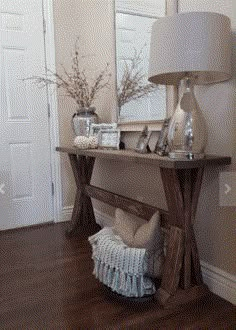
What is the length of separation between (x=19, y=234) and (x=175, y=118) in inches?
74.7

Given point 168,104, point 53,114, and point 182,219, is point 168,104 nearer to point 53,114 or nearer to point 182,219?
point 182,219

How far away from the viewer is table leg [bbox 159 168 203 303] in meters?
1.55

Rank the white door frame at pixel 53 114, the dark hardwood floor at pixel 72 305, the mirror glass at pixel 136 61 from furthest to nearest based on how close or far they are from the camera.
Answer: the white door frame at pixel 53 114
the mirror glass at pixel 136 61
the dark hardwood floor at pixel 72 305

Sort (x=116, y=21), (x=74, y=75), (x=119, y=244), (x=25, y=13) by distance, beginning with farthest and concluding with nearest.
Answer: (x=74, y=75) < (x=25, y=13) < (x=116, y=21) < (x=119, y=244)

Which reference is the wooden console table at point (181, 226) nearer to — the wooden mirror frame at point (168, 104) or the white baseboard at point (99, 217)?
the wooden mirror frame at point (168, 104)

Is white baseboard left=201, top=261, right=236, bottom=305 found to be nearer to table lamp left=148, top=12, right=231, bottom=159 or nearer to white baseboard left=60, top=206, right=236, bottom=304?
white baseboard left=60, top=206, right=236, bottom=304

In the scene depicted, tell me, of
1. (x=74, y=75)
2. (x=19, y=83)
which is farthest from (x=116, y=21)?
(x=19, y=83)

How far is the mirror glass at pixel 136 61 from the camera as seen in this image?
2.03m

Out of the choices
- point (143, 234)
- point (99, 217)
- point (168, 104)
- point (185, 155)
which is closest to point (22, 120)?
point (99, 217)

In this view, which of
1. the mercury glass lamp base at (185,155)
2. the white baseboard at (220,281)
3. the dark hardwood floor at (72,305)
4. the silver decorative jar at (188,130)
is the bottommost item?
the dark hardwood floor at (72,305)

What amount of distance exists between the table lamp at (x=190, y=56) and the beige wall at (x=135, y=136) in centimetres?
13

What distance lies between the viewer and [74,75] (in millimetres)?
3004

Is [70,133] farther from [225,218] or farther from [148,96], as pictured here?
[225,218]

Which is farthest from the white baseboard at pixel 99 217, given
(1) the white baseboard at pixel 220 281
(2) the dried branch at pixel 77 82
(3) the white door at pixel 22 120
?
(1) the white baseboard at pixel 220 281
